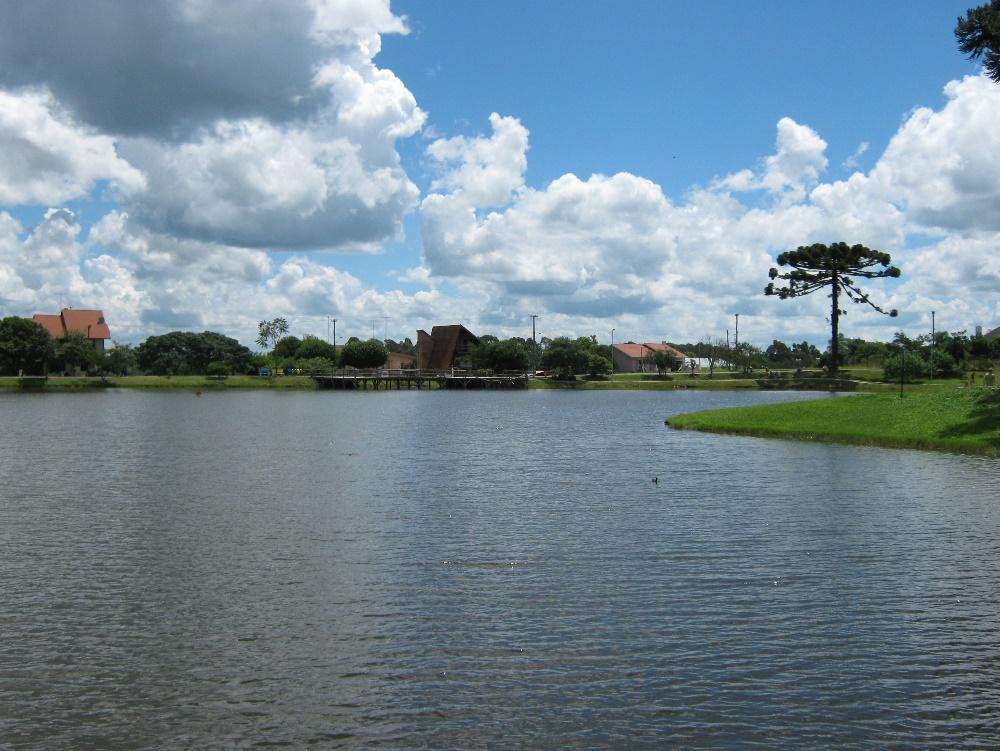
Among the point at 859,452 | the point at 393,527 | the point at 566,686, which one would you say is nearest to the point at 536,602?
the point at 566,686

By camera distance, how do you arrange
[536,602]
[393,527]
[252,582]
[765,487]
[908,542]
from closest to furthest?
1. [536,602]
2. [252,582]
3. [908,542]
4. [393,527]
5. [765,487]

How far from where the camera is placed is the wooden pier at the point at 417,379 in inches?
6718

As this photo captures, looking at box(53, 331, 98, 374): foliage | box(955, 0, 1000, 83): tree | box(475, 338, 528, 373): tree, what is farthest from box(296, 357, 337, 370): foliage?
box(955, 0, 1000, 83): tree

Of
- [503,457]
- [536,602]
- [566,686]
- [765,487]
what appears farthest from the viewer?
[503,457]

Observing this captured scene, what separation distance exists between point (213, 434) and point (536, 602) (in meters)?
47.9

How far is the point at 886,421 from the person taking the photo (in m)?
53.3

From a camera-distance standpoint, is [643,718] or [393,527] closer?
[643,718]

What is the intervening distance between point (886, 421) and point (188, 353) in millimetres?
165821

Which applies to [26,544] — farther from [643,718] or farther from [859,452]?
[859,452]

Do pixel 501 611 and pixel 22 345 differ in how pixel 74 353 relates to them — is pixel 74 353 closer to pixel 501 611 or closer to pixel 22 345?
pixel 22 345

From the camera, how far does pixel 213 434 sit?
6059cm

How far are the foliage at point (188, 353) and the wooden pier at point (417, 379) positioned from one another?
27.8m

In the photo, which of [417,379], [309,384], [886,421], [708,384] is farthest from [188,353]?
[886,421]

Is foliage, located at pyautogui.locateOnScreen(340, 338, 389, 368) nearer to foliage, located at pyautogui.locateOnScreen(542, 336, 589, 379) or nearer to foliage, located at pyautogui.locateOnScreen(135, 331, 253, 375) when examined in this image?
foliage, located at pyautogui.locateOnScreen(135, 331, 253, 375)
